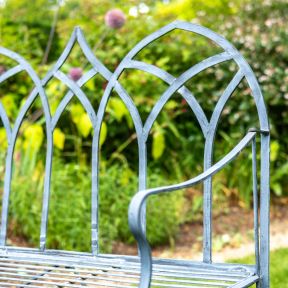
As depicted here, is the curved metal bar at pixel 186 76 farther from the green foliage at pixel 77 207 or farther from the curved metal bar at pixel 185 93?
the green foliage at pixel 77 207

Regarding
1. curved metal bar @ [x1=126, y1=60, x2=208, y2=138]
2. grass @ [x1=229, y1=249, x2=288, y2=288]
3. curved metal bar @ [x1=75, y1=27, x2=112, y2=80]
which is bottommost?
grass @ [x1=229, y1=249, x2=288, y2=288]

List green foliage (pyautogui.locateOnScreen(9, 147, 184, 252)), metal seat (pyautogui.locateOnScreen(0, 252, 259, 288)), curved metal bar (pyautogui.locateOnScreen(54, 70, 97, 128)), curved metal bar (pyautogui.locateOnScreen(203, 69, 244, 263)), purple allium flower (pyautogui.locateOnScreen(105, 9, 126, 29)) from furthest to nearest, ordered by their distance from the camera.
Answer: green foliage (pyautogui.locateOnScreen(9, 147, 184, 252)) < purple allium flower (pyautogui.locateOnScreen(105, 9, 126, 29)) < curved metal bar (pyautogui.locateOnScreen(54, 70, 97, 128)) < curved metal bar (pyautogui.locateOnScreen(203, 69, 244, 263)) < metal seat (pyautogui.locateOnScreen(0, 252, 259, 288))

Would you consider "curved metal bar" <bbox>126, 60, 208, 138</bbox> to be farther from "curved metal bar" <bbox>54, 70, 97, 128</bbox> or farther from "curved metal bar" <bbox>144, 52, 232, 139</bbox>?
"curved metal bar" <bbox>54, 70, 97, 128</bbox>

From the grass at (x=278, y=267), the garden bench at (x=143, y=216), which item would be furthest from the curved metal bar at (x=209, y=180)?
the grass at (x=278, y=267)

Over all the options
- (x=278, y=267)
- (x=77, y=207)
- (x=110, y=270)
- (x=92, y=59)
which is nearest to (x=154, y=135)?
(x=77, y=207)

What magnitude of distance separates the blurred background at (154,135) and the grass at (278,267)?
0.07 meters

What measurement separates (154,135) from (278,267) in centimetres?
141

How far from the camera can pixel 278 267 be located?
3.02 metres

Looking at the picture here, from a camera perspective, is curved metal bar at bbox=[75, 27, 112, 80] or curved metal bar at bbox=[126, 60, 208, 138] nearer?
curved metal bar at bbox=[126, 60, 208, 138]

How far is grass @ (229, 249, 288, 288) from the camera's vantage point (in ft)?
9.11

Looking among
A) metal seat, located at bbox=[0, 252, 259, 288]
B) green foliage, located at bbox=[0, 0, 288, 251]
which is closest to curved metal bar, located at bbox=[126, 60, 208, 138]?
metal seat, located at bbox=[0, 252, 259, 288]

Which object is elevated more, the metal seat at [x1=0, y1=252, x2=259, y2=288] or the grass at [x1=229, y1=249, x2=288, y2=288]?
the metal seat at [x1=0, y1=252, x2=259, y2=288]

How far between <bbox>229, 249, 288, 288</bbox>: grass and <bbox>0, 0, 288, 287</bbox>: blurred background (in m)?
0.07

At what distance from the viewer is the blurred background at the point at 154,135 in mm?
3625
